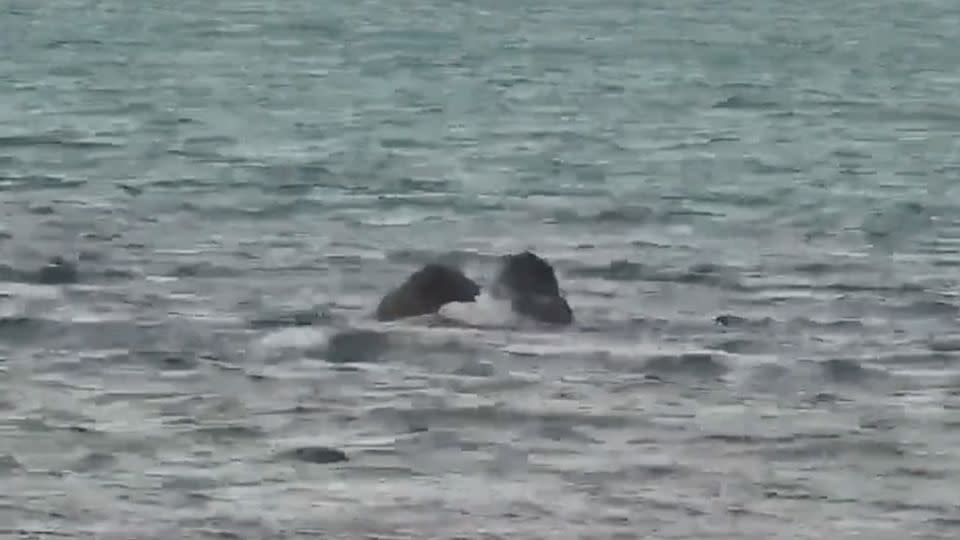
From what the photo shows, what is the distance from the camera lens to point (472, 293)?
1842cm

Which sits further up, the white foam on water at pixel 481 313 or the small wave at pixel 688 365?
the small wave at pixel 688 365

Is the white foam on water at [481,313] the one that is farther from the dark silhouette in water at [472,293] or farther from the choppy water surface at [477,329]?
the choppy water surface at [477,329]

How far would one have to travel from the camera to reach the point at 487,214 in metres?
23.9

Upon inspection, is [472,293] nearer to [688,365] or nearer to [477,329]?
[477,329]

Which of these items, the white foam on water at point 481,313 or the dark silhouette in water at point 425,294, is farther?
the dark silhouette in water at point 425,294

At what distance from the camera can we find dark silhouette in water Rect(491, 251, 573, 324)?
59.9ft

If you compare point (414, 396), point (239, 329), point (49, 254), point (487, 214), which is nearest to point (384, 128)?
point (487, 214)

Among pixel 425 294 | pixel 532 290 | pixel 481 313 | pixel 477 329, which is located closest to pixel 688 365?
pixel 477 329

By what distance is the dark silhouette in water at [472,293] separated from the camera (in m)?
18.2

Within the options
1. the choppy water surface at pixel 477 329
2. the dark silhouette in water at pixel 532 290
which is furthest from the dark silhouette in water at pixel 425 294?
the choppy water surface at pixel 477 329

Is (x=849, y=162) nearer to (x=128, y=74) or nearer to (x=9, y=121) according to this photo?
(x=9, y=121)

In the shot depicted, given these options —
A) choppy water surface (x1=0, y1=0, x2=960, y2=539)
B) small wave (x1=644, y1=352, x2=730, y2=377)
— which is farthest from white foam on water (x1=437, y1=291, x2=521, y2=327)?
small wave (x1=644, y1=352, x2=730, y2=377)

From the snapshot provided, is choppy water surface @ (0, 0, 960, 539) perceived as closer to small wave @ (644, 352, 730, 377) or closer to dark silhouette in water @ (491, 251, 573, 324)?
small wave @ (644, 352, 730, 377)

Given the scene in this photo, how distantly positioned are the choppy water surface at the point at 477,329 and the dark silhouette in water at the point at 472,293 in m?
0.30
